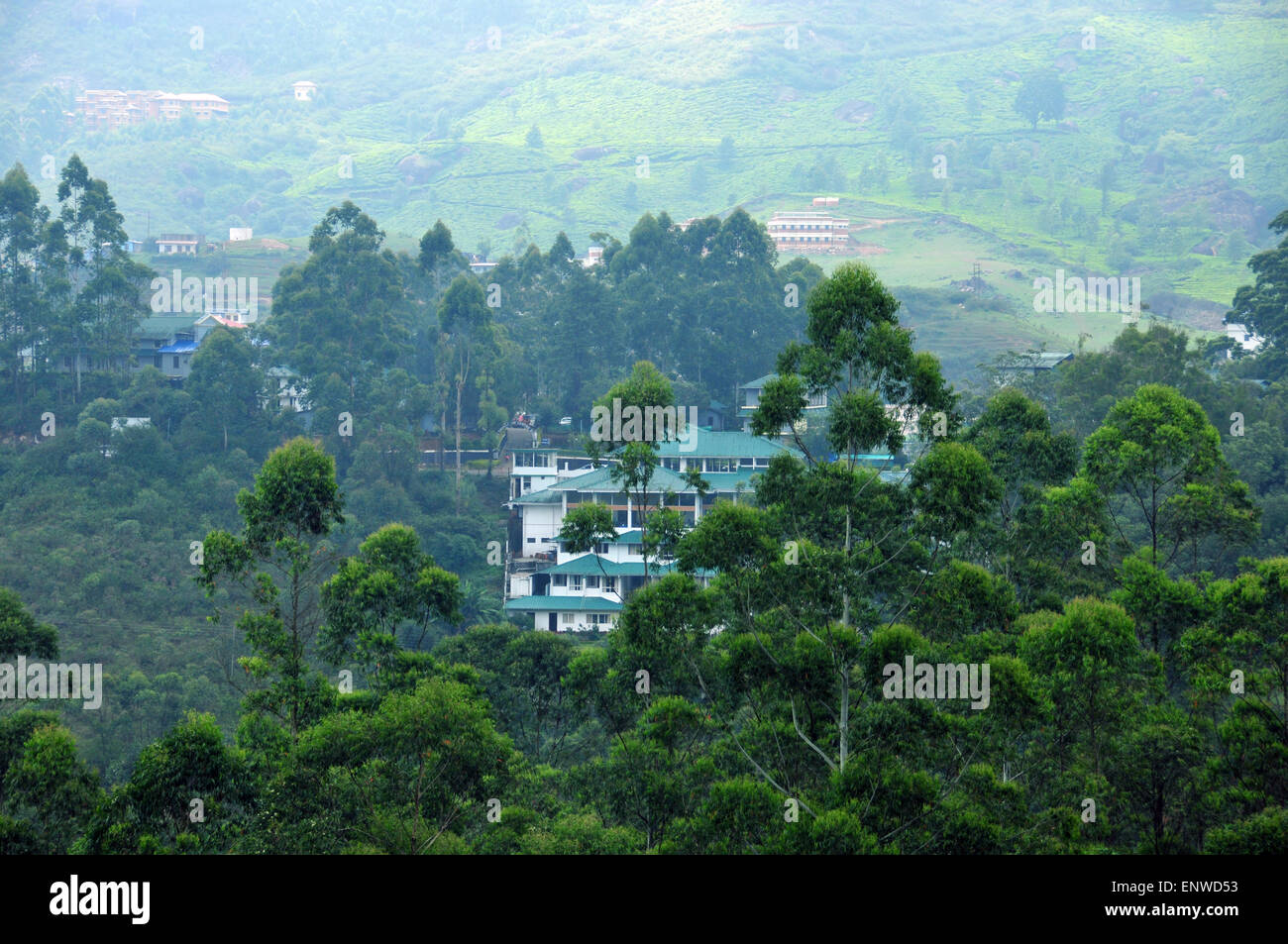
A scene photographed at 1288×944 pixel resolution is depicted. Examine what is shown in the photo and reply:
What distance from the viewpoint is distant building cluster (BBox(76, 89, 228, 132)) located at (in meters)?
127

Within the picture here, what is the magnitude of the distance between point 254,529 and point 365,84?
434ft

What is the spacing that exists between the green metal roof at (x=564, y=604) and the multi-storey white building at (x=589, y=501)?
0.08ft

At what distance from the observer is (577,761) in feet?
70.4

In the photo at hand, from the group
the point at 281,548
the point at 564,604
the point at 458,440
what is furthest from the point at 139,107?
the point at 281,548

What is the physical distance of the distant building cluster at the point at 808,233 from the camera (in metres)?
80.8

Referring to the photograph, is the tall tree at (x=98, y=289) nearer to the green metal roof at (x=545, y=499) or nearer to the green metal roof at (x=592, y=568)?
the green metal roof at (x=545, y=499)

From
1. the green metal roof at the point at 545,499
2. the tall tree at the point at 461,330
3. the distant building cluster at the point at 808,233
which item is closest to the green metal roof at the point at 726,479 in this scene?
the green metal roof at the point at 545,499

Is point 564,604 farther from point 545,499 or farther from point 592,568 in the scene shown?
point 545,499

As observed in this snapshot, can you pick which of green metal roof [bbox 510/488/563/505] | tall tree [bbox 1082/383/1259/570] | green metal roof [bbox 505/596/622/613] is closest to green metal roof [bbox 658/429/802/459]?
green metal roof [bbox 510/488/563/505]

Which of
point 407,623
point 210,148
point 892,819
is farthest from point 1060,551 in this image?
point 210,148

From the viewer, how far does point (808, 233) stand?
82.0 meters

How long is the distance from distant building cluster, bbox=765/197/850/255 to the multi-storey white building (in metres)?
44.6

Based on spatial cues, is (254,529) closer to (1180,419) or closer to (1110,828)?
(1110,828)

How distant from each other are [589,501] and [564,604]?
2954 millimetres
